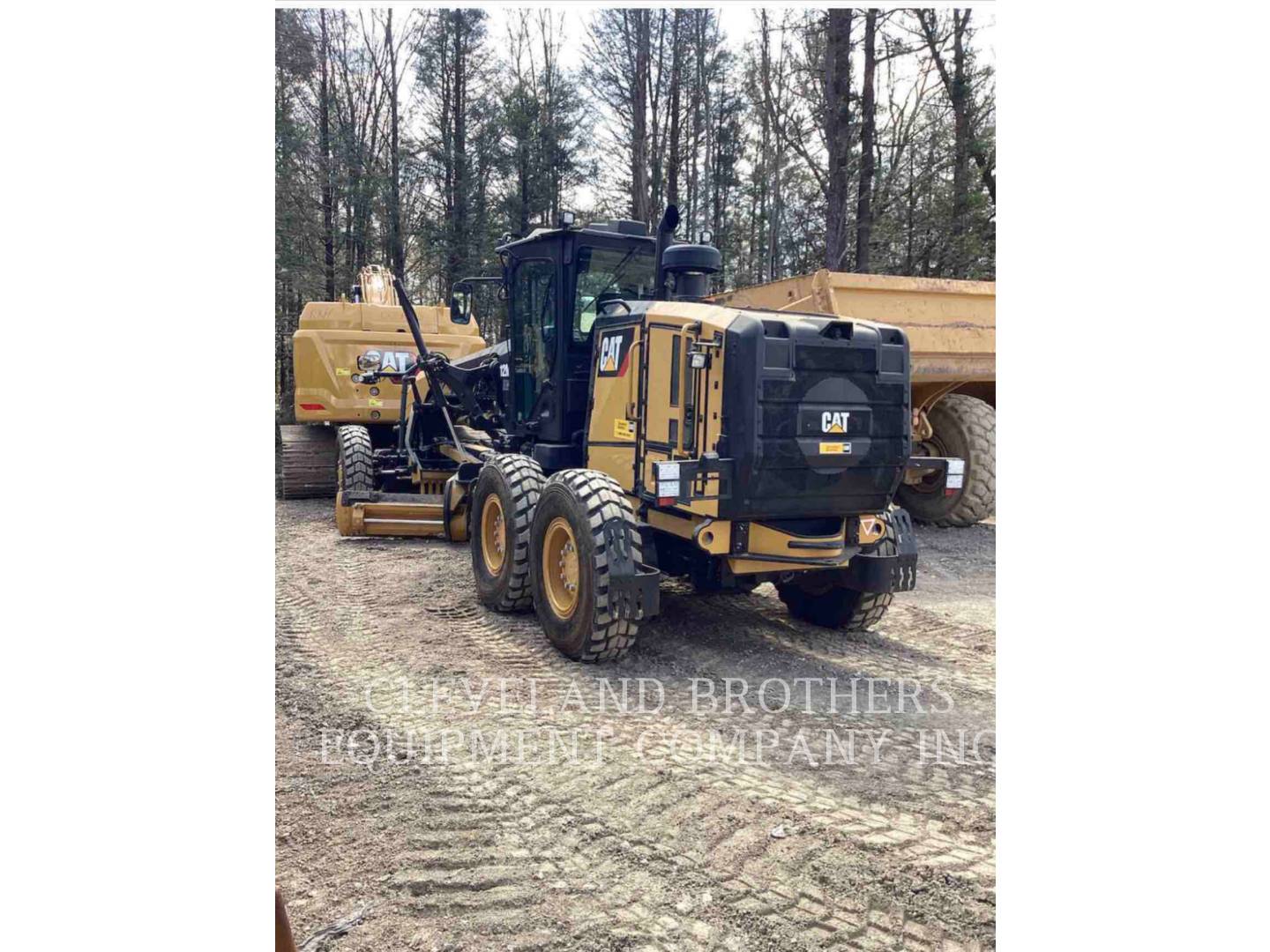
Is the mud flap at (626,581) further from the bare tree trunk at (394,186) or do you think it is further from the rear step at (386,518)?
the bare tree trunk at (394,186)

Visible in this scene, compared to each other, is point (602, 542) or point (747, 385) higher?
point (747, 385)

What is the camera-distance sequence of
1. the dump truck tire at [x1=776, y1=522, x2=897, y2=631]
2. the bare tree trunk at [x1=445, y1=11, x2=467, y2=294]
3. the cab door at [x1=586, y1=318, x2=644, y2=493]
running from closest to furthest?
the cab door at [x1=586, y1=318, x2=644, y2=493]
the dump truck tire at [x1=776, y1=522, x2=897, y2=631]
the bare tree trunk at [x1=445, y1=11, x2=467, y2=294]

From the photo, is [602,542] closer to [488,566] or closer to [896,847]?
[488,566]

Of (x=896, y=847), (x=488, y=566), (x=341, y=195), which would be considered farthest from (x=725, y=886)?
(x=341, y=195)

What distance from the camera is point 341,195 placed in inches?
744

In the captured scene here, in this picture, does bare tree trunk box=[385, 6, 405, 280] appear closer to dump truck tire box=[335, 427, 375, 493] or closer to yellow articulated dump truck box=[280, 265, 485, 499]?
yellow articulated dump truck box=[280, 265, 485, 499]

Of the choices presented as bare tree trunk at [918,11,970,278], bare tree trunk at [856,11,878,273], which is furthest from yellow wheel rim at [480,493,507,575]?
bare tree trunk at [918,11,970,278]

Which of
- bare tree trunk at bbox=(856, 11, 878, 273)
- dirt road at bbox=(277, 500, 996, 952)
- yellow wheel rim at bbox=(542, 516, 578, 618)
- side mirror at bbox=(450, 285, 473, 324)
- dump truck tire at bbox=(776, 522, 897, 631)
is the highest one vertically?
bare tree trunk at bbox=(856, 11, 878, 273)

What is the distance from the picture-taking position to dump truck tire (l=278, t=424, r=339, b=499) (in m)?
10.3

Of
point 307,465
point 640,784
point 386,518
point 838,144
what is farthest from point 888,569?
point 838,144

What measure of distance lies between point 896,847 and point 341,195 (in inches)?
743

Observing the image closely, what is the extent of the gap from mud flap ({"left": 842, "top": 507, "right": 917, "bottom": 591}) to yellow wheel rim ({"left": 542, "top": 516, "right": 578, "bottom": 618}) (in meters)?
1.60

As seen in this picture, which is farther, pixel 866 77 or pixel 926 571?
pixel 866 77

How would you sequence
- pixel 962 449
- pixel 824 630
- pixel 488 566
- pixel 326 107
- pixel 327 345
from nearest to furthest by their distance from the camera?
pixel 824 630, pixel 488 566, pixel 962 449, pixel 327 345, pixel 326 107
